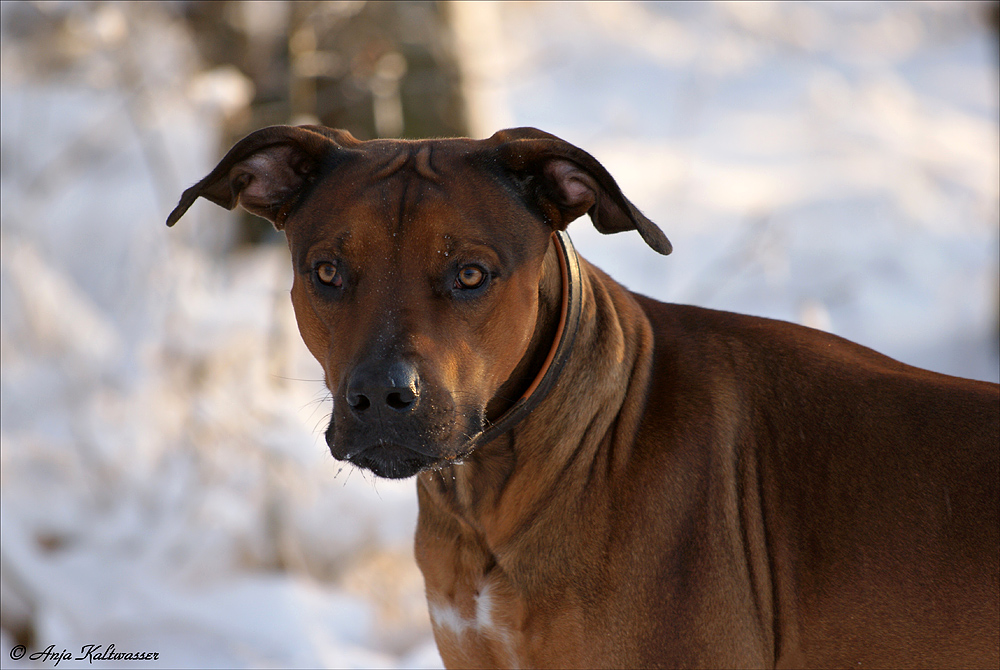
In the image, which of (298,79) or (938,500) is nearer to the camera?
(938,500)

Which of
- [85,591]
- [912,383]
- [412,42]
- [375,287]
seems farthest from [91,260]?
[912,383]

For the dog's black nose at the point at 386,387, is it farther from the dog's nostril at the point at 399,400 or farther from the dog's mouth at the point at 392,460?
the dog's mouth at the point at 392,460

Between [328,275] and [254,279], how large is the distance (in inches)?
200

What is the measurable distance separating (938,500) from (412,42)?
228 inches

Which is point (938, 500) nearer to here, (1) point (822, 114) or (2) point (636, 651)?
(2) point (636, 651)

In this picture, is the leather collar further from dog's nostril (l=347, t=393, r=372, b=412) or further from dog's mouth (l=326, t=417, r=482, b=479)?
dog's nostril (l=347, t=393, r=372, b=412)

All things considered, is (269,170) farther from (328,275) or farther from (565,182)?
(565,182)

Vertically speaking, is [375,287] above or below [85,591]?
above

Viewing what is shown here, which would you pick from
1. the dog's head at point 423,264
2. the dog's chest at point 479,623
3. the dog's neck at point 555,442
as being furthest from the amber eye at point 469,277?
the dog's chest at point 479,623

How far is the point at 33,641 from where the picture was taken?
4176 mm

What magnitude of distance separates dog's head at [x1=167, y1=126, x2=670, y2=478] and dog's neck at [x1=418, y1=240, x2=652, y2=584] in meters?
0.10

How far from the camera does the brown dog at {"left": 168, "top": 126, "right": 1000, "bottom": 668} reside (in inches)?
89.0

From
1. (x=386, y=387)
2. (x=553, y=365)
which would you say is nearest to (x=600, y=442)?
(x=553, y=365)

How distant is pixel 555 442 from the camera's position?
2.47 meters
